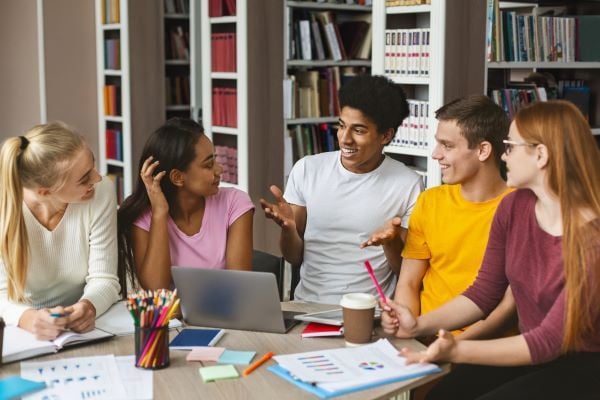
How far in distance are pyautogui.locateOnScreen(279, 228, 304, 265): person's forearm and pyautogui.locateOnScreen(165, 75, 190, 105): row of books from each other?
393 cm

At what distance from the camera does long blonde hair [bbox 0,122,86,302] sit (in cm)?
213

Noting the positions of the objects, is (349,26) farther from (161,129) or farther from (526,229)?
(526,229)

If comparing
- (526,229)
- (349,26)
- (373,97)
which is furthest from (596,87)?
(526,229)

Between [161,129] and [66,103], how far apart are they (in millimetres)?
4269

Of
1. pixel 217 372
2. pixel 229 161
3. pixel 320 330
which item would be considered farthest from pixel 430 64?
pixel 217 372

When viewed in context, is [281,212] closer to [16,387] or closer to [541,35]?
[16,387]

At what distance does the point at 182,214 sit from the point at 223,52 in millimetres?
2610

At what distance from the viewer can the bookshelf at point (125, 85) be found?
19.2 ft

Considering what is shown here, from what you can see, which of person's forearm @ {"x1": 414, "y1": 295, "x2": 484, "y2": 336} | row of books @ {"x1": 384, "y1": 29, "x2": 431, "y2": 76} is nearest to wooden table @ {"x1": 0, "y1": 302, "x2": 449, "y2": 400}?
person's forearm @ {"x1": 414, "y1": 295, "x2": 484, "y2": 336}

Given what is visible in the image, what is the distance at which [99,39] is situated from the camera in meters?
6.42

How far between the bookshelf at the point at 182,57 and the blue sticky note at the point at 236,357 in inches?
181

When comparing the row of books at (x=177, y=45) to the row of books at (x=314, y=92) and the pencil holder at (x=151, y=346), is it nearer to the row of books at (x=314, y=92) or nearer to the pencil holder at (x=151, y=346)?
the row of books at (x=314, y=92)

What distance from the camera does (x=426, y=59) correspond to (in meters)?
3.90

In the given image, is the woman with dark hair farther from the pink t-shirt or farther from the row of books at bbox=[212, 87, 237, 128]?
the row of books at bbox=[212, 87, 237, 128]
